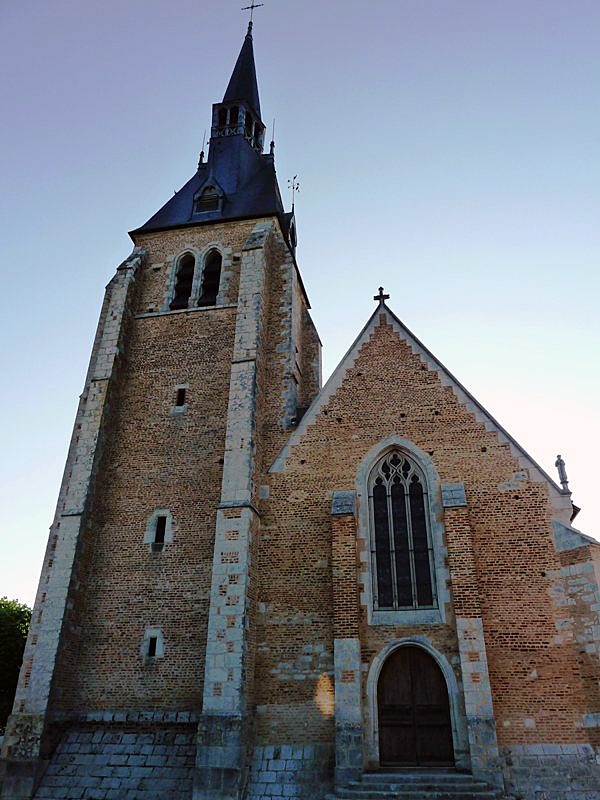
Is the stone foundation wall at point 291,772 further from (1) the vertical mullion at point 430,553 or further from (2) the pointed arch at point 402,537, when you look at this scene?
(1) the vertical mullion at point 430,553

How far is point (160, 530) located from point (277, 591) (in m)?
3.36

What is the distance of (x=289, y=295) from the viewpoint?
1753cm

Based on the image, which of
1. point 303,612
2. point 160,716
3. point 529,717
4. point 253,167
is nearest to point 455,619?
point 529,717

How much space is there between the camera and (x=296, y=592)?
42.2ft

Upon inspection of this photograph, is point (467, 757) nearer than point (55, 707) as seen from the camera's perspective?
Yes

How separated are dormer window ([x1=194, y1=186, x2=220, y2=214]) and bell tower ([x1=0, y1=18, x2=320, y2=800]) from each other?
0.06m

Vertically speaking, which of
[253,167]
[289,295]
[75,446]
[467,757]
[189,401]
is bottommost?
[467,757]

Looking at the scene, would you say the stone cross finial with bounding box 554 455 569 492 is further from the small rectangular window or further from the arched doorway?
the small rectangular window

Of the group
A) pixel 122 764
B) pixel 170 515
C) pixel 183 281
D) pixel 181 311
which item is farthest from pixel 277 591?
pixel 183 281

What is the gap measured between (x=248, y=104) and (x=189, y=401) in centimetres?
1529

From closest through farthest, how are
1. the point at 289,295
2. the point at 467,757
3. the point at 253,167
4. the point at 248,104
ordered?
1. the point at 467,757
2. the point at 289,295
3. the point at 253,167
4. the point at 248,104

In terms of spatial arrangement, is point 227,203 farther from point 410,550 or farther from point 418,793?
point 418,793

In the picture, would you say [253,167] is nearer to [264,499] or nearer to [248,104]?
[248,104]

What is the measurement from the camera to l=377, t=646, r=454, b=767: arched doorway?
1103 centimetres
